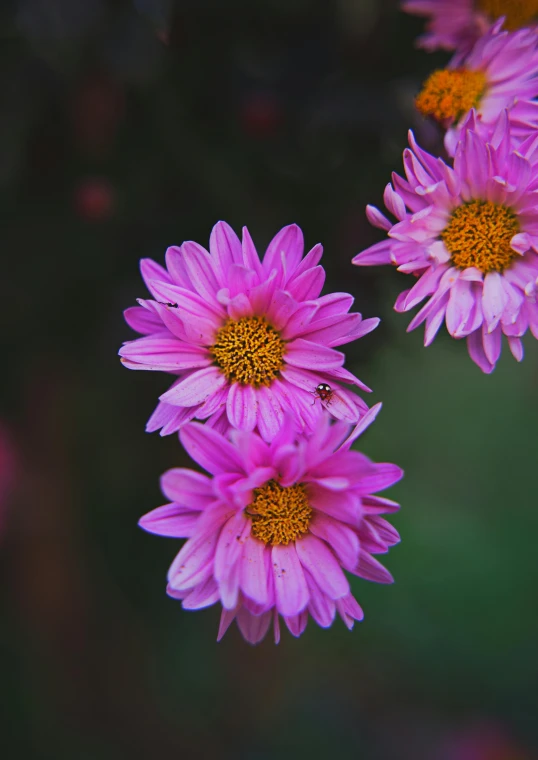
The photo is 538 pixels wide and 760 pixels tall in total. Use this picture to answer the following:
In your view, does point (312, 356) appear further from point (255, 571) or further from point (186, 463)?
point (186, 463)

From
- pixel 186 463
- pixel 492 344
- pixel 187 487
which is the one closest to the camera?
pixel 187 487

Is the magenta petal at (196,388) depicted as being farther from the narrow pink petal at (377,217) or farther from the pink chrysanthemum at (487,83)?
the pink chrysanthemum at (487,83)

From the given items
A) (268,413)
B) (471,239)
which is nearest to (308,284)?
(268,413)

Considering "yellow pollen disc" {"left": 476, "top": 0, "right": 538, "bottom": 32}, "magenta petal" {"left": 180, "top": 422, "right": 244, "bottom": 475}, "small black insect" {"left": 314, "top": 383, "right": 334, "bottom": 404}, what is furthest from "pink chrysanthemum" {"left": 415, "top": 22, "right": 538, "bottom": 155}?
"magenta petal" {"left": 180, "top": 422, "right": 244, "bottom": 475}

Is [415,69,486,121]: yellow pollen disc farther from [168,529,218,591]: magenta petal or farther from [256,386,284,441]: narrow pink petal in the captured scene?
[168,529,218,591]: magenta petal

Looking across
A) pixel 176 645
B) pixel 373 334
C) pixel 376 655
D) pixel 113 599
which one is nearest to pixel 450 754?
pixel 376 655
